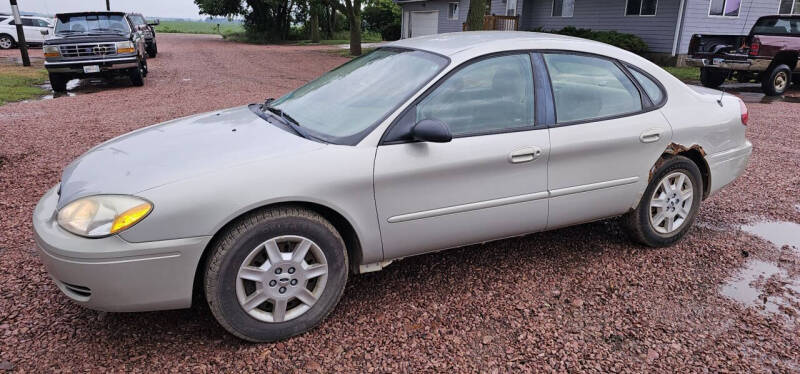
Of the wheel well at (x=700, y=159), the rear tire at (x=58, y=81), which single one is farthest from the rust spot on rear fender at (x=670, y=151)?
the rear tire at (x=58, y=81)

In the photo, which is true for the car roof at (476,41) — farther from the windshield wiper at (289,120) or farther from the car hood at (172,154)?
the car hood at (172,154)

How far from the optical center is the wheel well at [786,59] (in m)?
12.7

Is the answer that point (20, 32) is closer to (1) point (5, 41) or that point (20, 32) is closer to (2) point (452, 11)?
(1) point (5, 41)

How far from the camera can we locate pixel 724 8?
17.6m

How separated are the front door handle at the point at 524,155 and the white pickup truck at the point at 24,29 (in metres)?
25.4

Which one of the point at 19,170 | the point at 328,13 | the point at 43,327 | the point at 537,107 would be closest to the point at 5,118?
the point at 19,170

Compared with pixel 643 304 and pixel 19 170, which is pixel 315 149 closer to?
pixel 643 304

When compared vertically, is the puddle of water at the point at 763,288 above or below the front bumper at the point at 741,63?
below

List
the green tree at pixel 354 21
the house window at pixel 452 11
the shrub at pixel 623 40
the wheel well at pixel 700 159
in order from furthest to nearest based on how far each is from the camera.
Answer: the house window at pixel 452 11 < the green tree at pixel 354 21 < the shrub at pixel 623 40 < the wheel well at pixel 700 159

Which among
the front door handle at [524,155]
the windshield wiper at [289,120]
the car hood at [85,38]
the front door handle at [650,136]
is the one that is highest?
the car hood at [85,38]

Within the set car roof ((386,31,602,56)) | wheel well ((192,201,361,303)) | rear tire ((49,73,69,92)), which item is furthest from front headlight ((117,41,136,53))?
wheel well ((192,201,361,303))

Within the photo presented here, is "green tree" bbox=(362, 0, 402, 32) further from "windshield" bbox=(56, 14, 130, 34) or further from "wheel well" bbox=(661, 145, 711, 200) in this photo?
"wheel well" bbox=(661, 145, 711, 200)

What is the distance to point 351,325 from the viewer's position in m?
2.99

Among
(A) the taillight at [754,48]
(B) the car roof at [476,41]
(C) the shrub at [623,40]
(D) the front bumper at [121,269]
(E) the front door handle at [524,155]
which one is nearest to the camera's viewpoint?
(D) the front bumper at [121,269]
